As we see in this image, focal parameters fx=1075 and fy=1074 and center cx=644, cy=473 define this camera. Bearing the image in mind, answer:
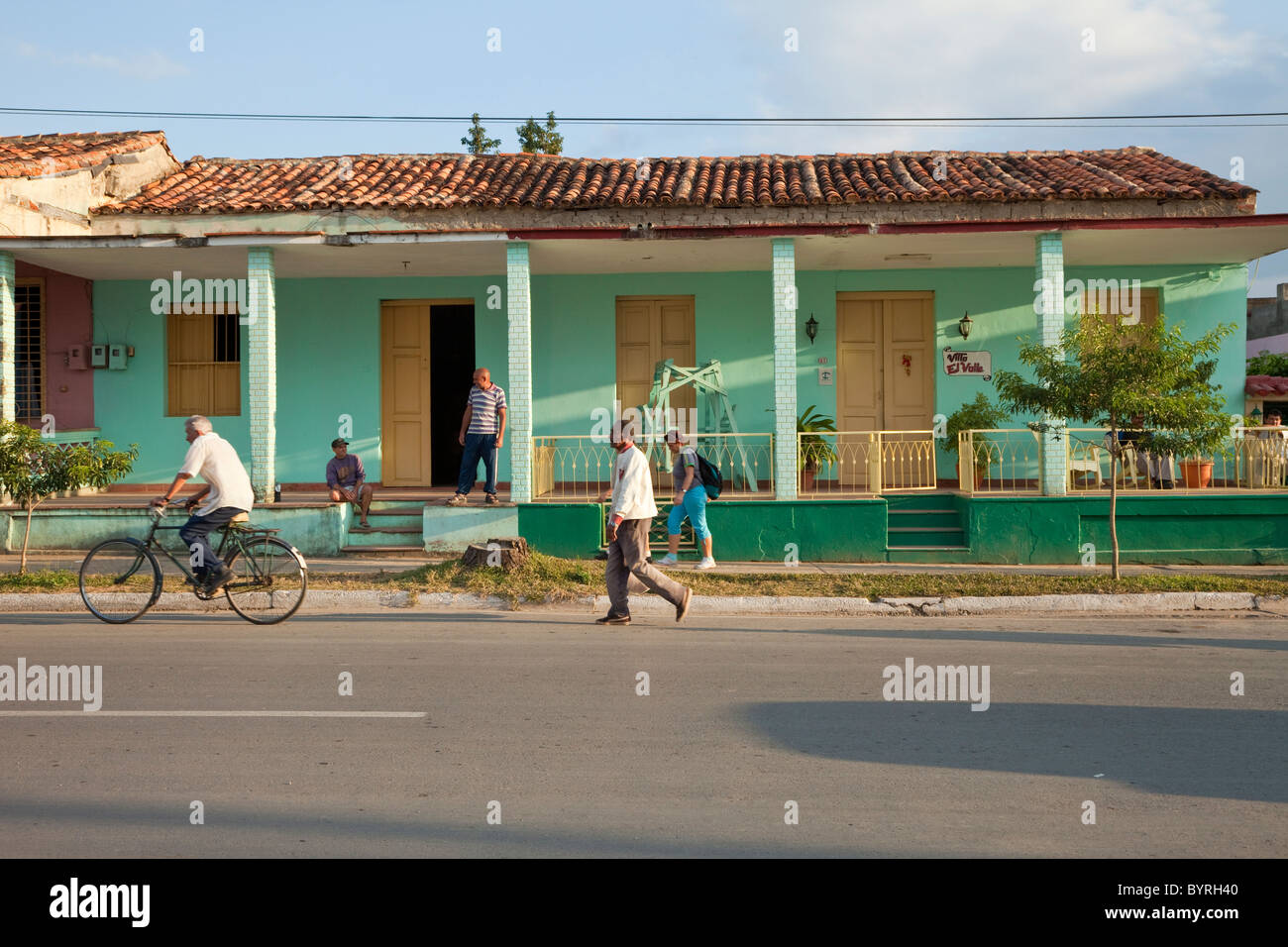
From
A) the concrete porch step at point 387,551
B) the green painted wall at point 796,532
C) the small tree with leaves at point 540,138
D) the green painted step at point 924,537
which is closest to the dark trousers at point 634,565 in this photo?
the green painted wall at point 796,532

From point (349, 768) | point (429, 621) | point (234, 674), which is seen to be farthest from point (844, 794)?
point (429, 621)

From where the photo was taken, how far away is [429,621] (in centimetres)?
940

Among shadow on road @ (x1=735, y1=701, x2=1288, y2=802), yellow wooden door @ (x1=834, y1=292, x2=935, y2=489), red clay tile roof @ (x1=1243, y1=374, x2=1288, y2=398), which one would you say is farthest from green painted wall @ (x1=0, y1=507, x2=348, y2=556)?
red clay tile roof @ (x1=1243, y1=374, x2=1288, y2=398)

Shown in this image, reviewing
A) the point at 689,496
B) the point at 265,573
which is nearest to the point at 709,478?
the point at 689,496

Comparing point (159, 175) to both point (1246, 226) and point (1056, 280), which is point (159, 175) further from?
point (1246, 226)

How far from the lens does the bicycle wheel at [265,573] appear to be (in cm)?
897

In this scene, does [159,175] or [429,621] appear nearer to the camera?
[429,621]

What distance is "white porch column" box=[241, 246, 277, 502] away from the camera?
523 inches

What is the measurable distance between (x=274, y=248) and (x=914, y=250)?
814 cm

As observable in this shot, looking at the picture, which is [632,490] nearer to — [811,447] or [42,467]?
[811,447]

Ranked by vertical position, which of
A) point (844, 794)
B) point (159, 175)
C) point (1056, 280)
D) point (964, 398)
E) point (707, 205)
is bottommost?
point (844, 794)

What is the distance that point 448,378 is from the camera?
53.3 feet

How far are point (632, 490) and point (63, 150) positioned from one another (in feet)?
36.5

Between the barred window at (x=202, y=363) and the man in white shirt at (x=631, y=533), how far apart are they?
29.1 feet
